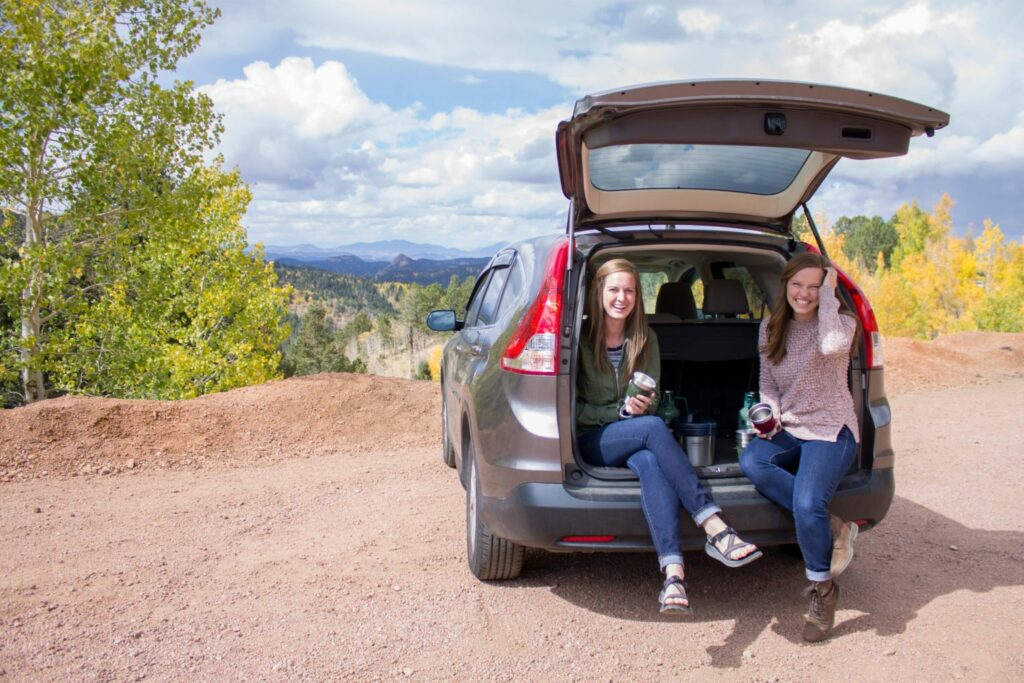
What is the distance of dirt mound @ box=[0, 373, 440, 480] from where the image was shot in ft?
23.2

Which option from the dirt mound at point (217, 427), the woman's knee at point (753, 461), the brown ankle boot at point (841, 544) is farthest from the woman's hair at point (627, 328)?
the dirt mound at point (217, 427)

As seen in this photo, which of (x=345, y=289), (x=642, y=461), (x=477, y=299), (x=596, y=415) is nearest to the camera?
(x=642, y=461)

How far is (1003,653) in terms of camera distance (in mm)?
3121

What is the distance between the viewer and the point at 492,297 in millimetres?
4848

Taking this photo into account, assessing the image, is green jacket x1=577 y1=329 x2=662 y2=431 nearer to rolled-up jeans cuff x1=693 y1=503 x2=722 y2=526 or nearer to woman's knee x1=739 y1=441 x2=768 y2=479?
woman's knee x1=739 y1=441 x2=768 y2=479

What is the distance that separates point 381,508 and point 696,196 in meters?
3.03

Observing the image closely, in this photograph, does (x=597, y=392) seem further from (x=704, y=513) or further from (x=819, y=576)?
(x=819, y=576)


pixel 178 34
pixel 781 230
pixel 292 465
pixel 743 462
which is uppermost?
pixel 178 34

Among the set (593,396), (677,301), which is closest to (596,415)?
(593,396)

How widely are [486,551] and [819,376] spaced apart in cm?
174

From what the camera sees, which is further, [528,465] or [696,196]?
[696,196]

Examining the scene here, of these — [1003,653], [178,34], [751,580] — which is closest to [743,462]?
[751,580]

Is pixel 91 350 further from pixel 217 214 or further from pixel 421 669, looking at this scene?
pixel 421 669

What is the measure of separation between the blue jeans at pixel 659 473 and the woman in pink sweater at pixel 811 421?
33 cm
